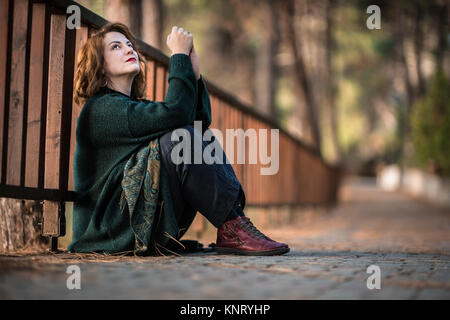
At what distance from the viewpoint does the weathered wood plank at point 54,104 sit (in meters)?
2.95

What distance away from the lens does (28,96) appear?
276cm

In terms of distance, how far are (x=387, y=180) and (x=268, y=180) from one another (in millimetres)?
30112

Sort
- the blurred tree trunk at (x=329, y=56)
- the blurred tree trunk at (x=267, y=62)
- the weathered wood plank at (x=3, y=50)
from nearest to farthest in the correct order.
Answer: the weathered wood plank at (x=3, y=50), the blurred tree trunk at (x=267, y=62), the blurred tree trunk at (x=329, y=56)

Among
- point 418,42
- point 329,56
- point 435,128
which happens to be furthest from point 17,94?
Result: point 329,56

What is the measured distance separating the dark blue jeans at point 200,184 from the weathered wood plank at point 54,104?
1.98 feet

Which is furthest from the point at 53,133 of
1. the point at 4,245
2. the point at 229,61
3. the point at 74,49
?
the point at 229,61

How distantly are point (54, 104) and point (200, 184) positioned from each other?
0.88 meters

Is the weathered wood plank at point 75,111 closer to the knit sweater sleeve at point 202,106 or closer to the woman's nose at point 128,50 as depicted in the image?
the woman's nose at point 128,50

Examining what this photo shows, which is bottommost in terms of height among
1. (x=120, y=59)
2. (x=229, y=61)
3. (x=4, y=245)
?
(x=4, y=245)

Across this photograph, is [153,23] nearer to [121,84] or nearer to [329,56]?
[121,84]

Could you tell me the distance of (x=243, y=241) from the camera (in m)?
2.82

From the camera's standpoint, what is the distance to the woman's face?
294 cm

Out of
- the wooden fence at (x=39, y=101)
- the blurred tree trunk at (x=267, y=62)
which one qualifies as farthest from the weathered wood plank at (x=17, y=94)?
the blurred tree trunk at (x=267, y=62)

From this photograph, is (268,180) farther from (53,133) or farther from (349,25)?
(349,25)
